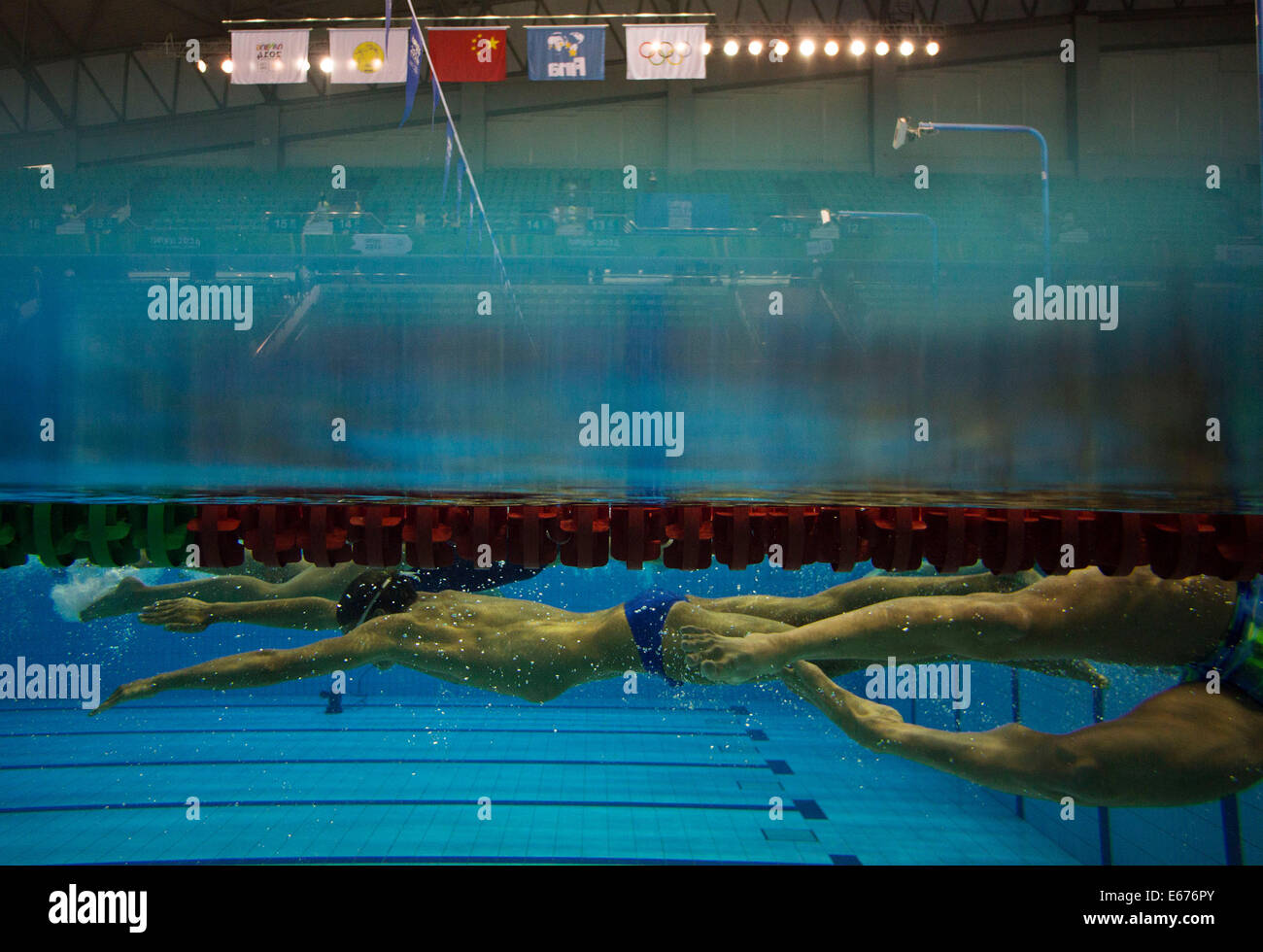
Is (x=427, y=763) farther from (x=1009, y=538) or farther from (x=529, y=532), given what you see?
(x=1009, y=538)

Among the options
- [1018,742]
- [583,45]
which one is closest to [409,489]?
[1018,742]

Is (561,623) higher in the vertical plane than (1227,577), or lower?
lower

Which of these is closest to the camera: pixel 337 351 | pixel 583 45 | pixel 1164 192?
pixel 337 351

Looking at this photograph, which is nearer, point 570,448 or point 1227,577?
point 1227,577

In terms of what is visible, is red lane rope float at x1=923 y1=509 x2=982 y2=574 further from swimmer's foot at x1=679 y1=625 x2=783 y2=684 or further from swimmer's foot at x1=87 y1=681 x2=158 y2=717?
swimmer's foot at x1=87 y1=681 x2=158 y2=717

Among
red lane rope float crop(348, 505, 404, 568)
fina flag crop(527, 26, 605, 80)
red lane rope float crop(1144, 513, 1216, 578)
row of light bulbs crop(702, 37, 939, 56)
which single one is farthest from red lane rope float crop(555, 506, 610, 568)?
row of light bulbs crop(702, 37, 939, 56)

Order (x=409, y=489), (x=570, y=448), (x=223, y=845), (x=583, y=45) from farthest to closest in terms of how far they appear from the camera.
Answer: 1. (x=583, y=45)
2. (x=223, y=845)
3. (x=570, y=448)
4. (x=409, y=489)
